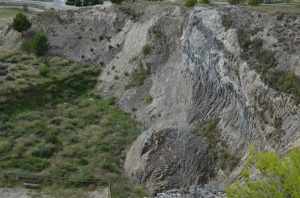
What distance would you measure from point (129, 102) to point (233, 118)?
13.0 metres

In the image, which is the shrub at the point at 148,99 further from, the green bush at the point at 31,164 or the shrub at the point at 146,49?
the green bush at the point at 31,164

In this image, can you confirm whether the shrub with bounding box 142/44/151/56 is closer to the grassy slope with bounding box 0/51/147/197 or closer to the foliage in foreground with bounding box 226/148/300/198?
the grassy slope with bounding box 0/51/147/197

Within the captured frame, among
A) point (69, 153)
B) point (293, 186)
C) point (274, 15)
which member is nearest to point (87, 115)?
point (69, 153)

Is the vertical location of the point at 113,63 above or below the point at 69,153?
above

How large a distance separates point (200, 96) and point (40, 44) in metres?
23.0

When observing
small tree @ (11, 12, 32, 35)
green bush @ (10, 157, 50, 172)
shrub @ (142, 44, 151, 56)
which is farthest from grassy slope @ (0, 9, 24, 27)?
green bush @ (10, 157, 50, 172)

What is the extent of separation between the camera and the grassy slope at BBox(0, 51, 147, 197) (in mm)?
28547

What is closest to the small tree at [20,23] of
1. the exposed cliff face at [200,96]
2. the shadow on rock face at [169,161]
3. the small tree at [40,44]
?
the small tree at [40,44]

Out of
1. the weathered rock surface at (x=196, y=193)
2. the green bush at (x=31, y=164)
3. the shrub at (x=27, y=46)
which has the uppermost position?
the shrub at (x=27, y=46)

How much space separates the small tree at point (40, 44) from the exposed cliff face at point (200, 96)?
9.53 meters

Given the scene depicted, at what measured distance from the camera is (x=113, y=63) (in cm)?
4359

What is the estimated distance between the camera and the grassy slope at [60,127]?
2855 centimetres

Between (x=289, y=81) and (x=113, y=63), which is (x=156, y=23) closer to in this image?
(x=113, y=63)

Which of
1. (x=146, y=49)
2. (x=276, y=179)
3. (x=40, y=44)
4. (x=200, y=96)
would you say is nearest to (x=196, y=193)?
(x=200, y=96)
